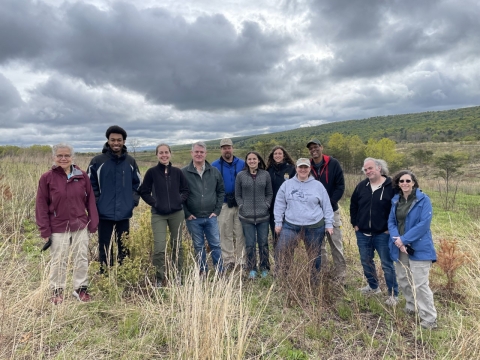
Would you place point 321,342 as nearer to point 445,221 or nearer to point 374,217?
point 374,217

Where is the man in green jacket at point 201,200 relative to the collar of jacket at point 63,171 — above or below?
below

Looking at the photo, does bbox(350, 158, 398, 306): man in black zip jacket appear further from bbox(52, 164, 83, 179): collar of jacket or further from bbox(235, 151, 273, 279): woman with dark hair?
bbox(52, 164, 83, 179): collar of jacket

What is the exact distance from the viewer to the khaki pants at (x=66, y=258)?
Result: 3369mm

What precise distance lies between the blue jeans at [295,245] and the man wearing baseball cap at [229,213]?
99 centimetres

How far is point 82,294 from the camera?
3.61 m

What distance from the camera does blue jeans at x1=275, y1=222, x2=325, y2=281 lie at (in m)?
3.91

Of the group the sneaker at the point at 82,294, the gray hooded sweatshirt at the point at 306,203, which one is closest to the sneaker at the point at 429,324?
the gray hooded sweatshirt at the point at 306,203

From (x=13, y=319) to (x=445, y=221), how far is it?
11.9 metres

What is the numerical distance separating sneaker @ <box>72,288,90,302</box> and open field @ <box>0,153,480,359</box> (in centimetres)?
8

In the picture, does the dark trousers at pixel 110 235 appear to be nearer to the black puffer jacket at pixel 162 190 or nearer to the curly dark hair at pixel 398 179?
the black puffer jacket at pixel 162 190

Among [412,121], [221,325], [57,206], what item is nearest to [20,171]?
[57,206]

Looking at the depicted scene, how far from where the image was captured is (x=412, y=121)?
102750 millimetres

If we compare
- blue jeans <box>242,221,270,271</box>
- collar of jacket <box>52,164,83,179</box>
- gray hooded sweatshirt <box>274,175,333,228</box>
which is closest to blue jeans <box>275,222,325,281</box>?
gray hooded sweatshirt <box>274,175,333,228</box>

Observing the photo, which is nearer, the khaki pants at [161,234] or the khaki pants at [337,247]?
the khaki pants at [161,234]
